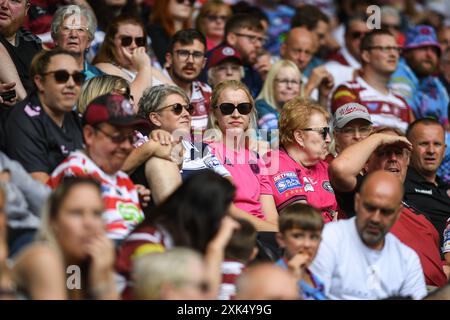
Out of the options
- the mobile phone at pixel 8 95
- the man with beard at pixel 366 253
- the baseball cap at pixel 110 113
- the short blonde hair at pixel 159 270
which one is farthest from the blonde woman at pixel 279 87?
the short blonde hair at pixel 159 270

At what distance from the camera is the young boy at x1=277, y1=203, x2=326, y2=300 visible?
6707mm

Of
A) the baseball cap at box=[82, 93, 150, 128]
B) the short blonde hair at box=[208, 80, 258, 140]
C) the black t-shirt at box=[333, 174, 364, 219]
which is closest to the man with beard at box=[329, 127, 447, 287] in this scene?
the black t-shirt at box=[333, 174, 364, 219]

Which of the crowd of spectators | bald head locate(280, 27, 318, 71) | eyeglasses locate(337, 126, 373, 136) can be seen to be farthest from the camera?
bald head locate(280, 27, 318, 71)

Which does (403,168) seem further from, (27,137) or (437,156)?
(27,137)

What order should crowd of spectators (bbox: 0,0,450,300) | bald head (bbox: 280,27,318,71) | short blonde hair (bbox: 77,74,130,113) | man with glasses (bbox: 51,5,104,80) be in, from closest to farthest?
1. crowd of spectators (bbox: 0,0,450,300)
2. short blonde hair (bbox: 77,74,130,113)
3. man with glasses (bbox: 51,5,104,80)
4. bald head (bbox: 280,27,318,71)

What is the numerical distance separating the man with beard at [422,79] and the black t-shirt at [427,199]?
2.32 m

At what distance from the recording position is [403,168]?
8.54m

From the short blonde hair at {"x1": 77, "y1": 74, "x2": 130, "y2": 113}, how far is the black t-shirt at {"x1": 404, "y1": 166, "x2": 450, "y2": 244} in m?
2.78

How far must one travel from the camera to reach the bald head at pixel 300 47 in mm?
11648

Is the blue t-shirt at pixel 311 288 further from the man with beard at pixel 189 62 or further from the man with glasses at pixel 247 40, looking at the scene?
the man with glasses at pixel 247 40

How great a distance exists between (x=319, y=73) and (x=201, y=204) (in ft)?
17.0

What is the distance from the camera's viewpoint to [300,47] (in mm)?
11641

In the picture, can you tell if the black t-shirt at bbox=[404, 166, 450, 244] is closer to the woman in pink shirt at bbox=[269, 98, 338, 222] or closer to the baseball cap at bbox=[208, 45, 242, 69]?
the woman in pink shirt at bbox=[269, 98, 338, 222]

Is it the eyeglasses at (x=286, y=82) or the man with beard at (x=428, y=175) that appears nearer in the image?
the man with beard at (x=428, y=175)
